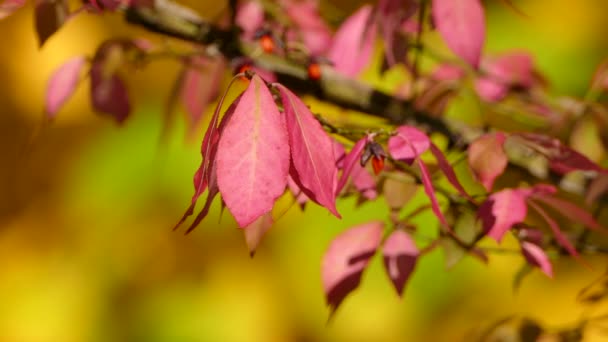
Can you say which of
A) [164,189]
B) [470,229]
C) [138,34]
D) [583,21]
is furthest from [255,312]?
[583,21]

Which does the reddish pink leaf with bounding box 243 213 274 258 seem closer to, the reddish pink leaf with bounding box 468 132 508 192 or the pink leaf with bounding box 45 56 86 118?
the reddish pink leaf with bounding box 468 132 508 192

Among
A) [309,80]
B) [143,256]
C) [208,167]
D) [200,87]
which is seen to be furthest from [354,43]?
[143,256]

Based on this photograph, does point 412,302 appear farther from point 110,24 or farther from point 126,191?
point 110,24

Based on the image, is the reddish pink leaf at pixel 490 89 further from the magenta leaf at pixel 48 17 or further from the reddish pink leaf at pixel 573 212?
the magenta leaf at pixel 48 17

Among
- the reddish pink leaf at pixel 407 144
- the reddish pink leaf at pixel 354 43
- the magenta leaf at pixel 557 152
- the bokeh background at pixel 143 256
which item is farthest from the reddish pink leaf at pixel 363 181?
the bokeh background at pixel 143 256

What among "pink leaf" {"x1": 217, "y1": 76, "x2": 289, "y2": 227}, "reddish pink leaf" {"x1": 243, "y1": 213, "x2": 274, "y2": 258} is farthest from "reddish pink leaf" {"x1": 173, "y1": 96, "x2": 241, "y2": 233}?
"reddish pink leaf" {"x1": 243, "y1": 213, "x2": 274, "y2": 258}

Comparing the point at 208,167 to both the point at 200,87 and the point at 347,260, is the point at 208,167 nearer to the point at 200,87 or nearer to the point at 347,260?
the point at 347,260
